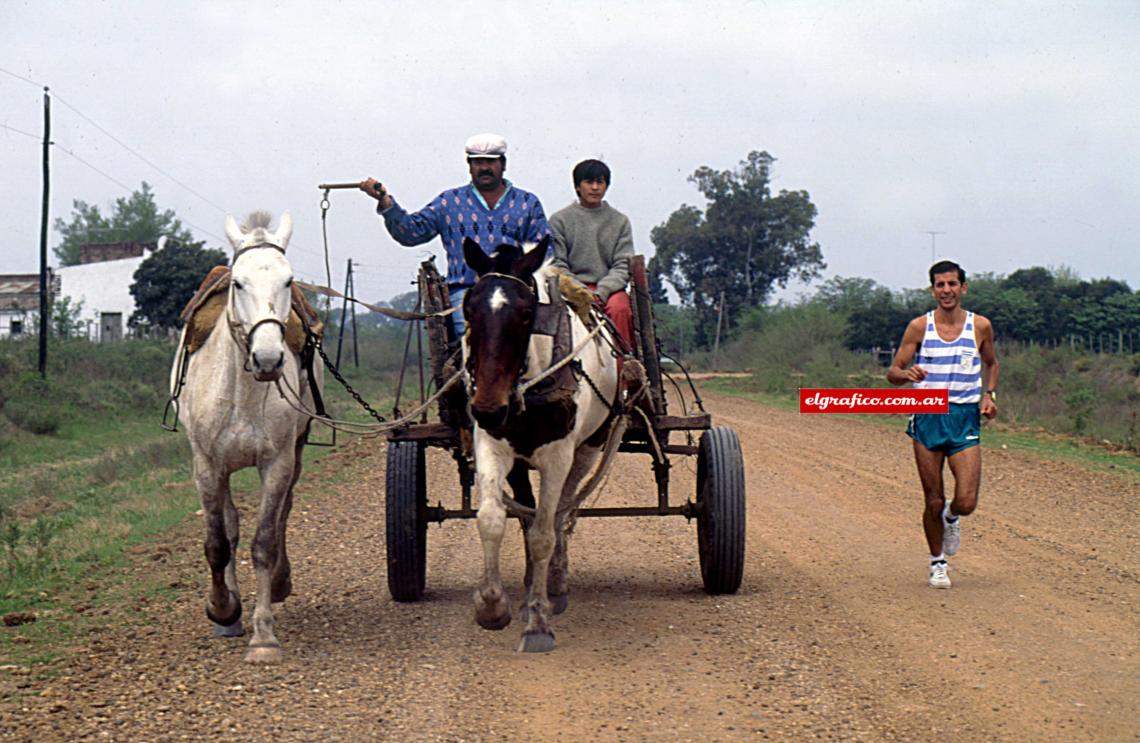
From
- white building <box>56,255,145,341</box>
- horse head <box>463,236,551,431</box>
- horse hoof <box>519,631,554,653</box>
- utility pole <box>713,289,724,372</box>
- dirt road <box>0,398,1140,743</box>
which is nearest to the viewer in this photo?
dirt road <box>0,398,1140,743</box>

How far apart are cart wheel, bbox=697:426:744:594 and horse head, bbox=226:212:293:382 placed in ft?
9.45

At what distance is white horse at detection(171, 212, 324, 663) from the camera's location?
634cm

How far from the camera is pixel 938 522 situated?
807cm

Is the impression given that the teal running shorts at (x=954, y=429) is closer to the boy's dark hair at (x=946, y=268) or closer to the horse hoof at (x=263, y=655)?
the boy's dark hair at (x=946, y=268)

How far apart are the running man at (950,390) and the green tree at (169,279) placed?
41984mm

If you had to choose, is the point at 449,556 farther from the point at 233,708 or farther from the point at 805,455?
the point at 805,455

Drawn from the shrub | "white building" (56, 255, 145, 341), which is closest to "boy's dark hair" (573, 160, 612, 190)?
the shrub

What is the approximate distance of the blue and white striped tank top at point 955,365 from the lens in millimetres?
7973

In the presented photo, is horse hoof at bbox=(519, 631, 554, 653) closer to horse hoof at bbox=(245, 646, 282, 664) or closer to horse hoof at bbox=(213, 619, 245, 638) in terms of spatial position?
horse hoof at bbox=(245, 646, 282, 664)

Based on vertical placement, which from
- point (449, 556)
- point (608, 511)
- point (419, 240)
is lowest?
point (449, 556)

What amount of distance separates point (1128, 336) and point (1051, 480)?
34.2 m

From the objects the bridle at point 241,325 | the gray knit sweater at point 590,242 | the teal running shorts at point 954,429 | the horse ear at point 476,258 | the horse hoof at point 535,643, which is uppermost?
the gray knit sweater at point 590,242

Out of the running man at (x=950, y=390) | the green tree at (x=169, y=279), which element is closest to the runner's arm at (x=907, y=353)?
the running man at (x=950, y=390)

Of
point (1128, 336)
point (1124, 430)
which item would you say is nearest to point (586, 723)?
A: point (1124, 430)
